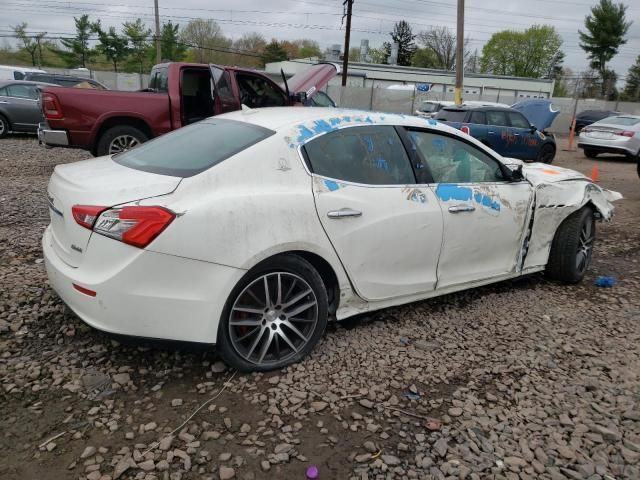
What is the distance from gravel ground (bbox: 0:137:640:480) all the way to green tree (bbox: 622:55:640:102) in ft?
223

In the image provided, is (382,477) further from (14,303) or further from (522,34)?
(522,34)

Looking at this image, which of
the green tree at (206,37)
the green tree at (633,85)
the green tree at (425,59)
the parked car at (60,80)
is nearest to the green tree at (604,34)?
the green tree at (633,85)

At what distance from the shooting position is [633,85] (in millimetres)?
61125

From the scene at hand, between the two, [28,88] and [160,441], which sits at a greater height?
[28,88]

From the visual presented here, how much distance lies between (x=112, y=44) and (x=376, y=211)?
52.6m

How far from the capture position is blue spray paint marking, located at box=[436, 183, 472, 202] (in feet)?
12.1

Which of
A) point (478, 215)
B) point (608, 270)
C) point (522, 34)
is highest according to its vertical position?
point (522, 34)

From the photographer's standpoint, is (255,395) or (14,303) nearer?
(255,395)

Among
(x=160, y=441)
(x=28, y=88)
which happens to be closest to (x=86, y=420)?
(x=160, y=441)

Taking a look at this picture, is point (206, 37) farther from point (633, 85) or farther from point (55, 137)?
→ point (55, 137)

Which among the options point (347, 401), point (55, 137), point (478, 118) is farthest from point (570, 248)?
point (478, 118)

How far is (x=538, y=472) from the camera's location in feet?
7.97

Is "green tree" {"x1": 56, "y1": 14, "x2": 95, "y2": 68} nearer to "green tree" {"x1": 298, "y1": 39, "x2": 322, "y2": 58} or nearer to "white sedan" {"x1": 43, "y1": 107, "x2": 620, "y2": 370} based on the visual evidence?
"green tree" {"x1": 298, "y1": 39, "x2": 322, "y2": 58}

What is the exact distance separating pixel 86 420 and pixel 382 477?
145cm
